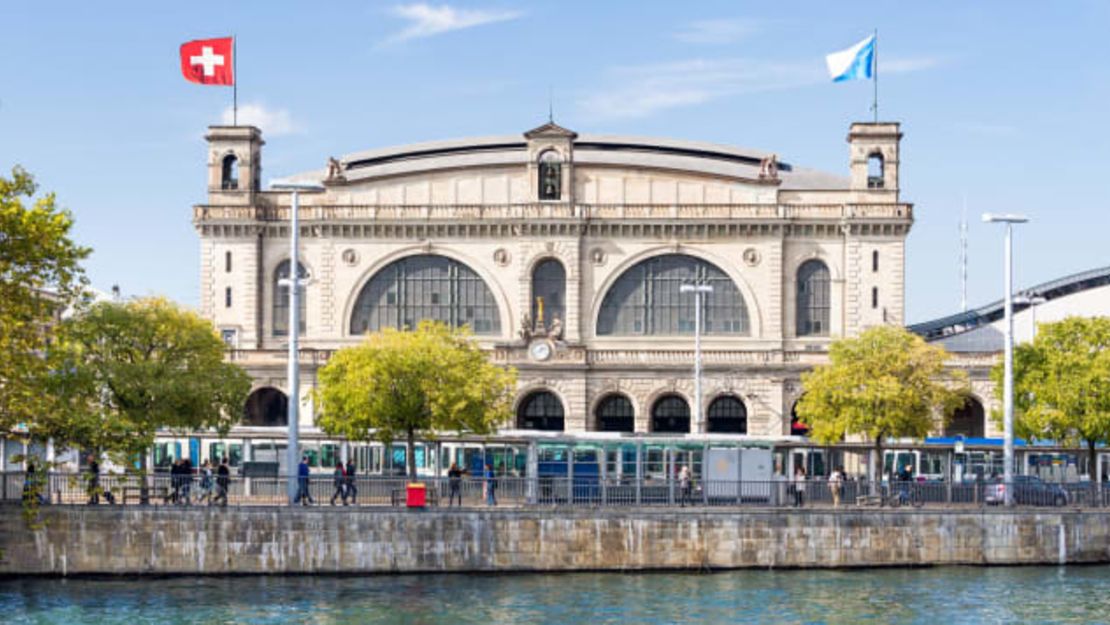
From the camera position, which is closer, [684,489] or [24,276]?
[24,276]

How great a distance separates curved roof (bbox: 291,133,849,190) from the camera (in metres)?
91.3

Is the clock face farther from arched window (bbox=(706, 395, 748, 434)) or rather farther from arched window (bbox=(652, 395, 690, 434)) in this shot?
arched window (bbox=(706, 395, 748, 434))

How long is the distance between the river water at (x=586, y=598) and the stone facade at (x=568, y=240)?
37.5m

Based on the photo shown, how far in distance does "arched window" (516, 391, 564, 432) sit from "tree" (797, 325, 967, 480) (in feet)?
67.0

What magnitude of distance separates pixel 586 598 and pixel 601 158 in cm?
5010

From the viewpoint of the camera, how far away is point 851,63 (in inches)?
3174

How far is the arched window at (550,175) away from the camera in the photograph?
294 feet

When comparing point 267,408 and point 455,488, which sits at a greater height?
point 267,408

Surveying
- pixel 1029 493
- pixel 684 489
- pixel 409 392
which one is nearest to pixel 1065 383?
pixel 1029 493

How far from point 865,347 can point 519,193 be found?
28.7 meters

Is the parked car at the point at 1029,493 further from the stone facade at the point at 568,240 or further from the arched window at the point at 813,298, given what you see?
the arched window at the point at 813,298

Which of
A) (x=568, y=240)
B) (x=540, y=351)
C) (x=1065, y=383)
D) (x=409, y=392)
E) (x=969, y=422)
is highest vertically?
(x=568, y=240)

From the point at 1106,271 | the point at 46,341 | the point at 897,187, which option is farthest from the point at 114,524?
the point at 1106,271

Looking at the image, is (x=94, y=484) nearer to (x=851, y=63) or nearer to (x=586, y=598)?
(x=586, y=598)
